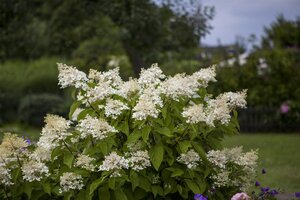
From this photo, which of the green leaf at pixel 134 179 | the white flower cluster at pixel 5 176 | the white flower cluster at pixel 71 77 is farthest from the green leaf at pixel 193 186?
the white flower cluster at pixel 5 176

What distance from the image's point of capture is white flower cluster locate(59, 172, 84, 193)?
4.08m

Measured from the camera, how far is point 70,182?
161 inches

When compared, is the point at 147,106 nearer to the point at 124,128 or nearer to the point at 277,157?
the point at 124,128

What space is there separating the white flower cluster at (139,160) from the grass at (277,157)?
2.42 m

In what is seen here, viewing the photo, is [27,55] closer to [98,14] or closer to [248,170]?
[98,14]

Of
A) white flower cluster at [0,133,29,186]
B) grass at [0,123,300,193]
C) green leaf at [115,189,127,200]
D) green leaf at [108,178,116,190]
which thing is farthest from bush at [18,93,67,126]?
green leaf at [108,178,116,190]

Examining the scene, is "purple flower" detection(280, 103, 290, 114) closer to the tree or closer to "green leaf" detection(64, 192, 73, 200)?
the tree

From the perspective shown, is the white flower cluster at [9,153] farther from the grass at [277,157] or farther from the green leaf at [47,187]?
the grass at [277,157]

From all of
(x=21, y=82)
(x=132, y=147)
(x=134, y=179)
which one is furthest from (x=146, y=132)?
(x=21, y=82)

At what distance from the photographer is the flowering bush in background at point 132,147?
4109 mm

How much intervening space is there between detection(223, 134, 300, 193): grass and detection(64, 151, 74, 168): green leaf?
2.76 metres

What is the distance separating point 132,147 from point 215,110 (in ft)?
2.36

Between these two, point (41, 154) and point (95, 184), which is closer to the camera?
point (95, 184)

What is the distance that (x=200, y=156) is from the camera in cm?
439
